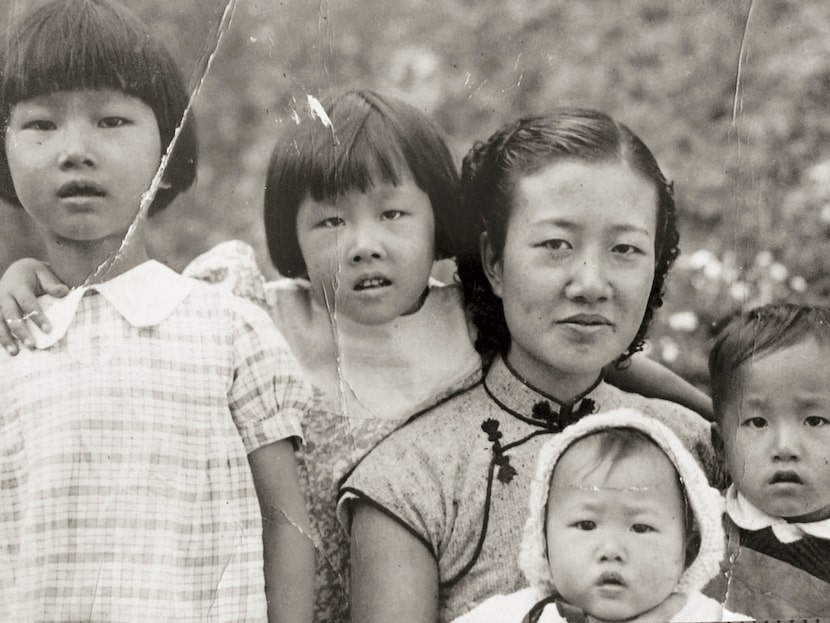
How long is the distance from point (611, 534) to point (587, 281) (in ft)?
2.29

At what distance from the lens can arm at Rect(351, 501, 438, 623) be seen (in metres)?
3.29

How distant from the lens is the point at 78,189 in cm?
322

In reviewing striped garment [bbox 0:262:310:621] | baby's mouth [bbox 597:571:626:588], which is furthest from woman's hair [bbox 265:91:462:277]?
baby's mouth [bbox 597:571:626:588]

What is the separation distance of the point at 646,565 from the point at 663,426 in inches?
15.7

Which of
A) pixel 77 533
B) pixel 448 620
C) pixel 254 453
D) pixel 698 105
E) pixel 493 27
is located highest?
pixel 493 27

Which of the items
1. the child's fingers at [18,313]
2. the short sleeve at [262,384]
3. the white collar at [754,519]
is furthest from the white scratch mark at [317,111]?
the white collar at [754,519]

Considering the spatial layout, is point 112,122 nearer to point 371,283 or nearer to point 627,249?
point 371,283

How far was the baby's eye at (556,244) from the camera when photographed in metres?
3.37

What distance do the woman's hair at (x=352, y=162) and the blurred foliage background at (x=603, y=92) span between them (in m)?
0.04

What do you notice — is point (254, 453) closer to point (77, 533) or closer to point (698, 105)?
point (77, 533)

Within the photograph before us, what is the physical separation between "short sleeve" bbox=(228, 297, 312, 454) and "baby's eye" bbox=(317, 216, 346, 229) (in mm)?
299

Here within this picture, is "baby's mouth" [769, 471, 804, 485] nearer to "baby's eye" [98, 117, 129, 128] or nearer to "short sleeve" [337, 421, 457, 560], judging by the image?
"short sleeve" [337, 421, 457, 560]

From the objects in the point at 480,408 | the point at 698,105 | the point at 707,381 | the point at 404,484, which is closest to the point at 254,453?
the point at 404,484

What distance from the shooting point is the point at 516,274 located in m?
3.40
